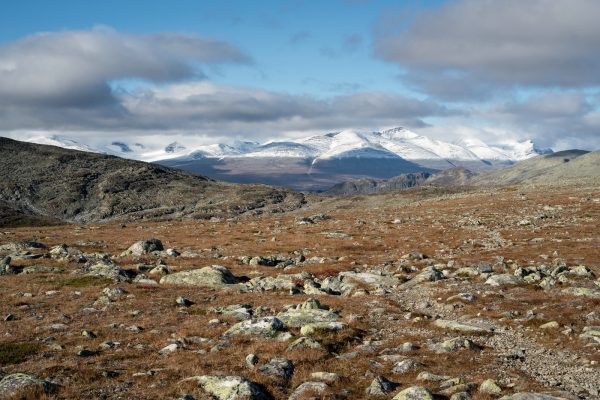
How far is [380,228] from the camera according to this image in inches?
3260

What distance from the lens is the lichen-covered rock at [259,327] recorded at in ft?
83.1

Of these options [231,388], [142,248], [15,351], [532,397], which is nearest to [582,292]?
[532,397]

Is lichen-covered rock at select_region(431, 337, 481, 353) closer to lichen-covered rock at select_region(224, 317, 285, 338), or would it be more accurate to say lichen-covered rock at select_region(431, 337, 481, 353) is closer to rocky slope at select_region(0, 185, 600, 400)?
rocky slope at select_region(0, 185, 600, 400)

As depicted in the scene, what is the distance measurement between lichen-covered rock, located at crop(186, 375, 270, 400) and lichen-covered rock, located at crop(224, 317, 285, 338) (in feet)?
22.7

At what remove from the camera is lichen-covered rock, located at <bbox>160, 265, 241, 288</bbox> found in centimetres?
4078

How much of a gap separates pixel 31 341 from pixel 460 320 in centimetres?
2251

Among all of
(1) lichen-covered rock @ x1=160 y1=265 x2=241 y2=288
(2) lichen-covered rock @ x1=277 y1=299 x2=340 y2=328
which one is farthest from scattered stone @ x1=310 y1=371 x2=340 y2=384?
(1) lichen-covered rock @ x1=160 y1=265 x2=241 y2=288

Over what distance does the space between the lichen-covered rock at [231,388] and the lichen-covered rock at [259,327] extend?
6.91 metres

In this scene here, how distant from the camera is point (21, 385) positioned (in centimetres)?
1686

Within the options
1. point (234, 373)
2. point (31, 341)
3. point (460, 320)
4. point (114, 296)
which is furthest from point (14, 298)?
point (460, 320)

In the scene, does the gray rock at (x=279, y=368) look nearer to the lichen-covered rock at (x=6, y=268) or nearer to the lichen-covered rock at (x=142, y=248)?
the lichen-covered rock at (x=6, y=268)

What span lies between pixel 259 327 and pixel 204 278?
16627 millimetres

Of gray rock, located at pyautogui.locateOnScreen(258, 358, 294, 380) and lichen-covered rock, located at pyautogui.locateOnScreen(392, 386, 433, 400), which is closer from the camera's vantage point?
lichen-covered rock, located at pyautogui.locateOnScreen(392, 386, 433, 400)

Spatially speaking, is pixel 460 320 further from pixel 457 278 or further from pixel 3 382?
pixel 3 382
